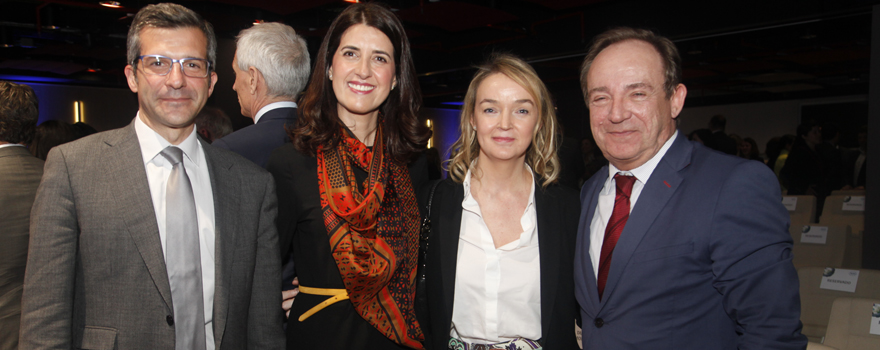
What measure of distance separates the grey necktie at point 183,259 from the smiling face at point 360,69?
2.04 ft

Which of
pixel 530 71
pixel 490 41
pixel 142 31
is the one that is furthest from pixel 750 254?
pixel 490 41

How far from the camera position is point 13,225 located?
232cm

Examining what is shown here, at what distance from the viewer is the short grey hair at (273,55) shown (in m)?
2.40

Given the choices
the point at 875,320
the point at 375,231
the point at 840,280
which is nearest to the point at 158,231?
the point at 375,231

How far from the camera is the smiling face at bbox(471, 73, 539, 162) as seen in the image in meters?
2.01

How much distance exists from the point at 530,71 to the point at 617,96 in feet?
1.41

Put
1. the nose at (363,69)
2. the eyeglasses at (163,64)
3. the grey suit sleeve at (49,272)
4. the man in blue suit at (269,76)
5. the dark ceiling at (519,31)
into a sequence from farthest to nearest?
the dark ceiling at (519,31)
the man in blue suit at (269,76)
the nose at (363,69)
the eyeglasses at (163,64)
the grey suit sleeve at (49,272)

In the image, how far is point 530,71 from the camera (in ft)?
6.84

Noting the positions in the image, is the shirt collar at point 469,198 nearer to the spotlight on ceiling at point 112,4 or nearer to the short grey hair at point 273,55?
the short grey hair at point 273,55

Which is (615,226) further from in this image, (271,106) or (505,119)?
(271,106)

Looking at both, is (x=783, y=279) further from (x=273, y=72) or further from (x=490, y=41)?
(x=490, y=41)

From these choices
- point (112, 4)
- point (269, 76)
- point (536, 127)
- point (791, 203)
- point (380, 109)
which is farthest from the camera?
point (112, 4)

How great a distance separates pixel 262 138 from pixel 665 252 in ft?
5.69

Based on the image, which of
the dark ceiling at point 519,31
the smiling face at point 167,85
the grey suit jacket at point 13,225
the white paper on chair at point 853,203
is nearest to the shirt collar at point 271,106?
the smiling face at point 167,85
